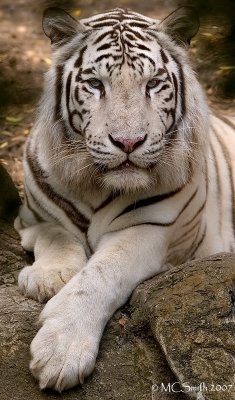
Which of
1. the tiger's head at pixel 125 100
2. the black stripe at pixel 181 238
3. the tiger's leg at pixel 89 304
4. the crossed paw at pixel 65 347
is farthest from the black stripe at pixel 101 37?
the crossed paw at pixel 65 347

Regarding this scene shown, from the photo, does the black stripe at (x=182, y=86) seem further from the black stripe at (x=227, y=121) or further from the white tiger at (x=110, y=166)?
the black stripe at (x=227, y=121)

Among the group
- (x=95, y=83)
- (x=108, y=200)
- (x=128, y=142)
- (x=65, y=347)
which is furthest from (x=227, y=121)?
(x=65, y=347)

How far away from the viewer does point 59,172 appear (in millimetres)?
3221

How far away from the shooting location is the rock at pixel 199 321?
2.27 m

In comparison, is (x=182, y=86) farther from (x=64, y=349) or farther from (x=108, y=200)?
(x=64, y=349)

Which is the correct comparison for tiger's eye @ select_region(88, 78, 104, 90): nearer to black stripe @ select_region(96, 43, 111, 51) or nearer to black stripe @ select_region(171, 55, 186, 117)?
black stripe @ select_region(96, 43, 111, 51)

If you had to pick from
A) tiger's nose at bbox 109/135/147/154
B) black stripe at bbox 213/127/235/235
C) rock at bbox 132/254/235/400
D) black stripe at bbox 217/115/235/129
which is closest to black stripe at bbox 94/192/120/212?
tiger's nose at bbox 109/135/147/154

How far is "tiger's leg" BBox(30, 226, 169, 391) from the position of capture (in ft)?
7.82

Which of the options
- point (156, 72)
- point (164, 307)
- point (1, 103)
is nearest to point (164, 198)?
point (156, 72)

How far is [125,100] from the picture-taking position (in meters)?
2.84

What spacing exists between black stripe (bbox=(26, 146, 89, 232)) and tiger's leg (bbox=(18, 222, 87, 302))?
0.25 feet

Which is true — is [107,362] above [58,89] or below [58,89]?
below

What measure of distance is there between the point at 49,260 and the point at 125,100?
773mm

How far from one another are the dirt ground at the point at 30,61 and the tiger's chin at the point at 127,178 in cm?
42
